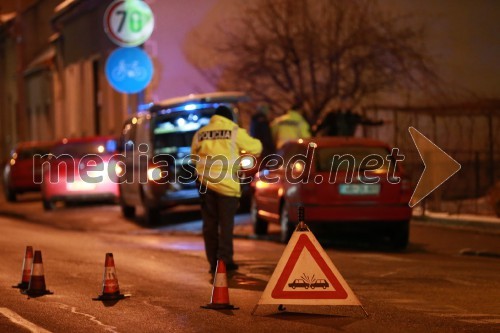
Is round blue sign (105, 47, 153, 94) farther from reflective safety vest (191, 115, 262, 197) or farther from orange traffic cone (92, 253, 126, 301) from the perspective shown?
orange traffic cone (92, 253, 126, 301)

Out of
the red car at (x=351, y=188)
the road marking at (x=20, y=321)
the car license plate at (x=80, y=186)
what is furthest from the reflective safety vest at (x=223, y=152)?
the car license plate at (x=80, y=186)

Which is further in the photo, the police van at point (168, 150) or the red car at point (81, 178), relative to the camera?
the red car at point (81, 178)

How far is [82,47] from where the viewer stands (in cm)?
4100

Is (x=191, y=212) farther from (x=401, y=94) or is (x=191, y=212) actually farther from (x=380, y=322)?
(x=380, y=322)

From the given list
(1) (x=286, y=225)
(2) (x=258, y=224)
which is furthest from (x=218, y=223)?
(2) (x=258, y=224)

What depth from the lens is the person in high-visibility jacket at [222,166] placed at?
12.2 meters

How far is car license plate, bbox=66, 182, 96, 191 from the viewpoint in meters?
25.2

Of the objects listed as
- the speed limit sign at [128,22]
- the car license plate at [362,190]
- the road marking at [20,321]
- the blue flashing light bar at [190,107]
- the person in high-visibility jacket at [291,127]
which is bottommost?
the road marking at [20,321]

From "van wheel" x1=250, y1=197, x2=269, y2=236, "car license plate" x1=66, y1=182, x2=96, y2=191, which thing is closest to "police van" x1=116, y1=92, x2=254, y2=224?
"van wheel" x1=250, y1=197, x2=269, y2=236

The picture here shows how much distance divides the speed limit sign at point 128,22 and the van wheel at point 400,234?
11.4 meters

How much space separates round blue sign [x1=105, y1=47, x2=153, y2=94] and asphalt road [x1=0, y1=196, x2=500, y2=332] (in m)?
5.17

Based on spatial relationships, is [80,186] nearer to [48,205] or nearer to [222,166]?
[48,205]

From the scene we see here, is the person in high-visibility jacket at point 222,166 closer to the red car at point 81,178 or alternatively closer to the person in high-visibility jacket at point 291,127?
the person in high-visibility jacket at point 291,127

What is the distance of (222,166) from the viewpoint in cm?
1228
